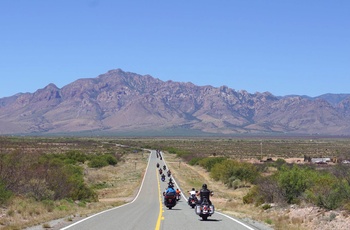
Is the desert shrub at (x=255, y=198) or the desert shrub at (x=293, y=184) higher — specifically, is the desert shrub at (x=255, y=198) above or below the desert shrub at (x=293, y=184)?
below

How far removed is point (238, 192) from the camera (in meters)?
49.6

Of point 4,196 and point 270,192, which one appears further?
point 270,192

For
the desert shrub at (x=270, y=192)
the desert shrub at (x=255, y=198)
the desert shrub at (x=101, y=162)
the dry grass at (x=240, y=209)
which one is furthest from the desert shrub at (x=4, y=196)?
the desert shrub at (x=101, y=162)

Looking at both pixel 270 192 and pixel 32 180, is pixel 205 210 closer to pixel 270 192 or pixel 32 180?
pixel 270 192

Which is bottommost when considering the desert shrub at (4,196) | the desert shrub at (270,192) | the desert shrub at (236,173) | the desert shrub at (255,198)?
the desert shrub at (236,173)

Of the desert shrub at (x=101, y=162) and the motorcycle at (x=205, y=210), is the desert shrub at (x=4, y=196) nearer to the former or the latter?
the motorcycle at (x=205, y=210)

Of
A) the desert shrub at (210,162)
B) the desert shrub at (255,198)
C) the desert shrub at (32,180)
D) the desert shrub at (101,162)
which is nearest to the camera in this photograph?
the desert shrub at (32,180)

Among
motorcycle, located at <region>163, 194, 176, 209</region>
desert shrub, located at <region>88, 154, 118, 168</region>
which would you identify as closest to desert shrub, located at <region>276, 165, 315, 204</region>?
motorcycle, located at <region>163, 194, 176, 209</region>

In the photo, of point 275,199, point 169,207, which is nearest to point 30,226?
point 169,207

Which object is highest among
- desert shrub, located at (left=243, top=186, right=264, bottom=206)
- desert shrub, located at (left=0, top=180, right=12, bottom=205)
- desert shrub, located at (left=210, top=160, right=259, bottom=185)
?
desert shrub, located at (left=0, top=180, right=12, bottom=205)

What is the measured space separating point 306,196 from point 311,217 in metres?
4.85

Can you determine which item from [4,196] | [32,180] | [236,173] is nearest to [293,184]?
[32,180]

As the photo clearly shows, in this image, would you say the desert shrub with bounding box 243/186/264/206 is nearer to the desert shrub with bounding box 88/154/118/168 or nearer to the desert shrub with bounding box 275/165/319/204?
the desert shrub with bounding box 275/165/319/204

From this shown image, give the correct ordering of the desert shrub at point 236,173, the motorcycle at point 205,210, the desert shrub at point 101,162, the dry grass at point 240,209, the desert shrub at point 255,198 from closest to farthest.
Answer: the dry grass at point 240,209 → the motorcycle at point 205,210 → the desert shrub at point 255,198 → the desert shrub at point 236,173 → the desert shrub at point 101,162
